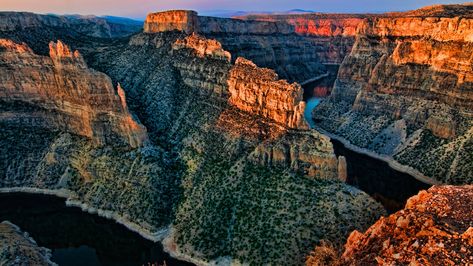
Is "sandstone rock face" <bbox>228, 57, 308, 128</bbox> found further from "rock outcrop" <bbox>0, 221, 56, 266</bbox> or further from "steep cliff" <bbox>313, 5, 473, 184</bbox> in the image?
"rock outcrop" <bbox>0, 221, 56, 266</bbox>

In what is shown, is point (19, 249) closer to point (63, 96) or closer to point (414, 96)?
point (63, 96)

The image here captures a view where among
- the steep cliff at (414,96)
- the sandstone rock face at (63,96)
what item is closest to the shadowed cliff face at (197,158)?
the sandstone rock face at (63,96)

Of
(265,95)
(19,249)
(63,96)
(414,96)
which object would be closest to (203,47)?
(265,95)

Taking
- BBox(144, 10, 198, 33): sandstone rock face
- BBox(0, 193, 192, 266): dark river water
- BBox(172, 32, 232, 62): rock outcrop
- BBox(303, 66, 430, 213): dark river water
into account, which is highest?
BBox(144, 10, 198, 33): sandstone rock face

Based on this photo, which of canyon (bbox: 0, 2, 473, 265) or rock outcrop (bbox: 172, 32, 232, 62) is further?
rock outcrop (bbox: 172, 32, 232, 62)

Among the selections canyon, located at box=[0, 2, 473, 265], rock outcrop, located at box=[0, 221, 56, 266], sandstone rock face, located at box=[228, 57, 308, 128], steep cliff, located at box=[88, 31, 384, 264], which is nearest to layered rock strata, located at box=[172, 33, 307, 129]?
sandstone rock face, located at box=[228, 57, 308, 128]

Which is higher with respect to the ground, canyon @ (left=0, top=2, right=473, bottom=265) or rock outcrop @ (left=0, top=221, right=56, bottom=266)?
canyon @ (left=0, top=2, right=473, bottom=265)
